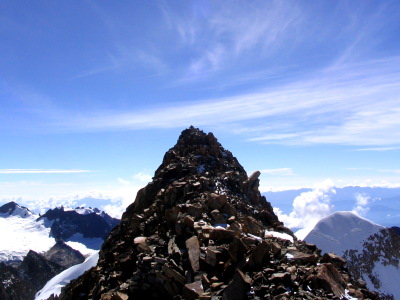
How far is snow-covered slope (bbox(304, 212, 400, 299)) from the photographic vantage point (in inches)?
4190

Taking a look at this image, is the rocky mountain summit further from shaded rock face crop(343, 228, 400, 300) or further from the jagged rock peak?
shaded rock face crop(343, 228, 400, 300)

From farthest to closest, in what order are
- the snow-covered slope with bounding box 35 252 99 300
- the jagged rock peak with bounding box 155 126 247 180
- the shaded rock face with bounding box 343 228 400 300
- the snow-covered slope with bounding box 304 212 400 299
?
the snow-covered slope with bounding box 35 252 99 300
the shaded rock face with bounding box 343 228 400 300
the snow-covered slope with bounding box 304 212 400 299
the jagged rock peak with bounding box 155 126 247 180

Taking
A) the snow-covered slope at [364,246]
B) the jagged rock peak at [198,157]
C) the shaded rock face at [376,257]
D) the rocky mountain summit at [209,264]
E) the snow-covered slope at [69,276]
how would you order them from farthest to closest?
1. the snow-covered slope at [69,276]
2. the shaded rock face at [376,257]
3. the snow-covered slope at [364,246]
4. the jagged rock peak at [198,157]
5. the rocky mountain summit at [209,264]

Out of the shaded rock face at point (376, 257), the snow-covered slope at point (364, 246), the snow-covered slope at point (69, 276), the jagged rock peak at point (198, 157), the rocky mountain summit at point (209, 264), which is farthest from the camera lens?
the snow-covered slope at point (69, 276)

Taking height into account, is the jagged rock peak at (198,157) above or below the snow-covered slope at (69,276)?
above

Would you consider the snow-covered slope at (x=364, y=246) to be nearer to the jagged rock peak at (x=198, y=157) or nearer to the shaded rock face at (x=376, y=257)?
the shaded rock face at (x=376, y=257)

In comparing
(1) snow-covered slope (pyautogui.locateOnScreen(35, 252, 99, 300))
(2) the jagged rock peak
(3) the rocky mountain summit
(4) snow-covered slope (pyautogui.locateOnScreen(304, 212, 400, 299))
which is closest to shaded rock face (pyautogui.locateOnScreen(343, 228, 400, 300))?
(4) snow-covered slope (pyautogui.locateOnScreen(304, 212, 400, 299))

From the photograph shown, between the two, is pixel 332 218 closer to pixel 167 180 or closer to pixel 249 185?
pixel 249 185

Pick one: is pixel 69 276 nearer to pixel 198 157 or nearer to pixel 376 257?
pixel 376 257

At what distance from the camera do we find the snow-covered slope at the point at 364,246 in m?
106

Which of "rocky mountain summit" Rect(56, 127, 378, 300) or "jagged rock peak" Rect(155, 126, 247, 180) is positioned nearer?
"rocky mountain summit" Rect(56, 127, 378, 300)

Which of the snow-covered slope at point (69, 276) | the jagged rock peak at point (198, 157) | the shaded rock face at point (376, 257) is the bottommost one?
the snow-covered slope at point (69, 276)

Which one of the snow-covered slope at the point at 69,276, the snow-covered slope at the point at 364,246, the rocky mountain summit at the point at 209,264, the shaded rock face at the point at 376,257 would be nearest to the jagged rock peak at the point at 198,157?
the rocky mountain summit at the point at 209,264

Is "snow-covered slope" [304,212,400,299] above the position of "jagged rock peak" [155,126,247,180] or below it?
below
